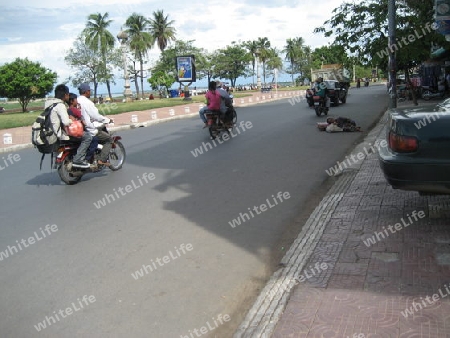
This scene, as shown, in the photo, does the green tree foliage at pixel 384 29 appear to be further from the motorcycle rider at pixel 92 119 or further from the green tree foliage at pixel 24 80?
the green tree foliage at pixel 24 80

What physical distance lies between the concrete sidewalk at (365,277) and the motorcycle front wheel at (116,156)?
16.4ft

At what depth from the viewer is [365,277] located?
12.1 feet

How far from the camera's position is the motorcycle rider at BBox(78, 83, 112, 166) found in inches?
319

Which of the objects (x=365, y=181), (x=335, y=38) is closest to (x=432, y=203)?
(x=365, y=181)

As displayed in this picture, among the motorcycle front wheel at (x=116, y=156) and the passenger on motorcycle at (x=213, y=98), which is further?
the passenger on motorcycle at (x=213, y=98)

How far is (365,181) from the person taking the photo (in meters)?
6.89

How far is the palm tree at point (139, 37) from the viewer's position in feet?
209

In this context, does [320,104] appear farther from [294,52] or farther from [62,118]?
[294,52]

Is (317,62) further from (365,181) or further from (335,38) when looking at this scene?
(365,181)

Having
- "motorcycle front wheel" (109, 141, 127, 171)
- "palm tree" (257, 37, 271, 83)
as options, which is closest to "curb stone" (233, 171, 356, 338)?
"motorcycle front wheel" (109, 141, 127, 171)

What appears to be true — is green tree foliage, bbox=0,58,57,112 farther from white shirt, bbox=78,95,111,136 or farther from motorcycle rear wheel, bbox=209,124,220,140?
white shirt, bbox=78,95,111,136

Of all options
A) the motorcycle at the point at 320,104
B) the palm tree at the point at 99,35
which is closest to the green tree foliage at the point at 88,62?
the palm tree at the point at 99,35

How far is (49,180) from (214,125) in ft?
19.7

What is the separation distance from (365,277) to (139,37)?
65.1m
